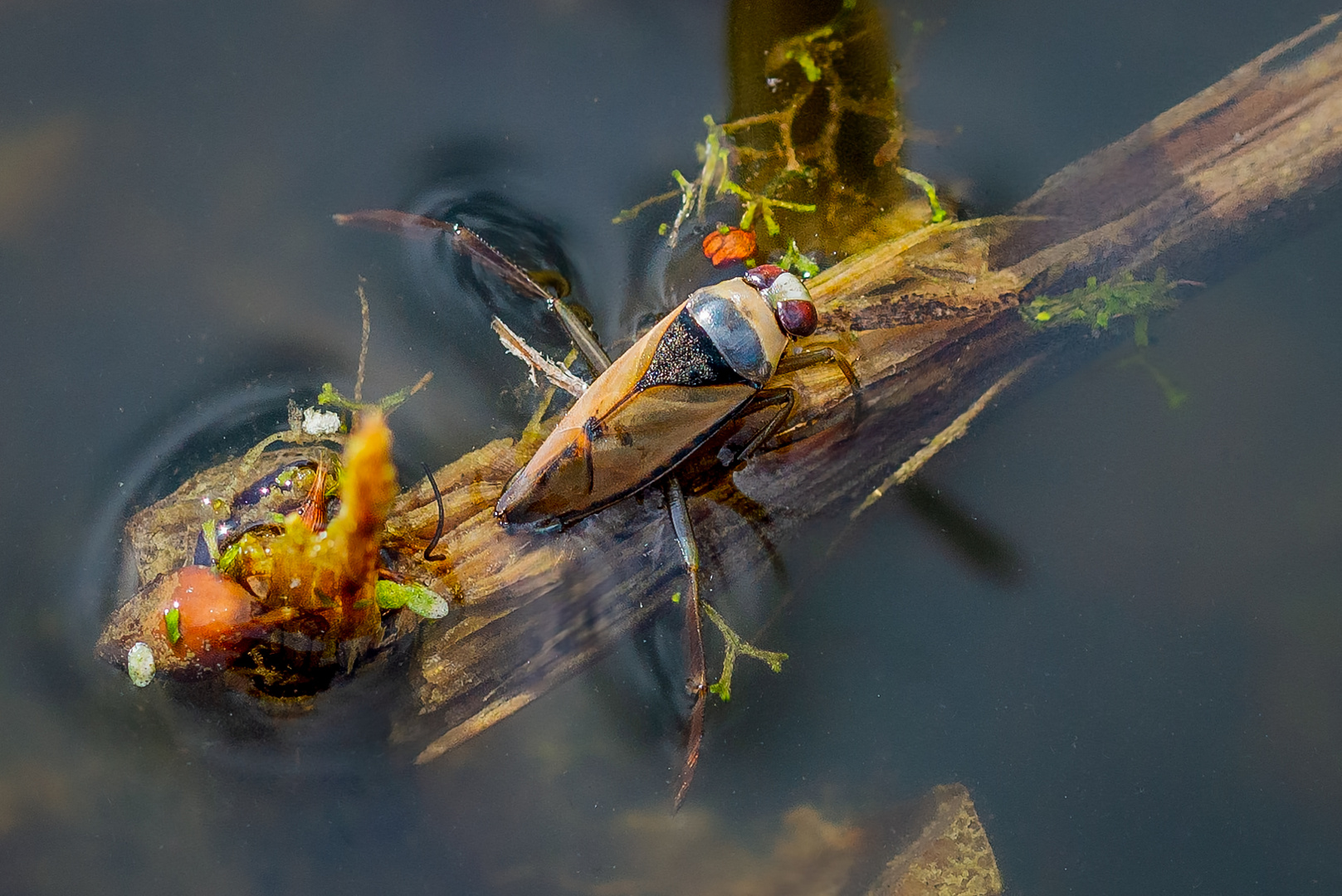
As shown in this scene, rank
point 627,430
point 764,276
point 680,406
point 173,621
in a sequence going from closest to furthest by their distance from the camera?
point 173,621 < point 627,430 < point 680,406 < point 764,276

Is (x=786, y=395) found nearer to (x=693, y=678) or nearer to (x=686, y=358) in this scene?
(x=686, y=358)

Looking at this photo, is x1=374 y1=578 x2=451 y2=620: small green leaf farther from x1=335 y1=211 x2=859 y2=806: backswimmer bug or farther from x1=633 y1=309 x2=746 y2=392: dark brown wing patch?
x1=633 y1=309 x2=746 y2=392: dark brown wing patch

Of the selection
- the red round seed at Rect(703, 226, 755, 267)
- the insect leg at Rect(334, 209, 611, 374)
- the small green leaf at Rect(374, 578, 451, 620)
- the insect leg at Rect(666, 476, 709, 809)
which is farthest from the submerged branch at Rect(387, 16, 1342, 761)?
the insect leg at Rect(334, 209, 611, 374)

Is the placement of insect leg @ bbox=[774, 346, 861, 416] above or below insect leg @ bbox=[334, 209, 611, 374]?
below

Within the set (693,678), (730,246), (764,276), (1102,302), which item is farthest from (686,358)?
(1102,302)

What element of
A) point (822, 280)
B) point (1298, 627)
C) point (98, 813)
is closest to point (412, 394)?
point (822, 280)
